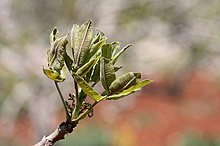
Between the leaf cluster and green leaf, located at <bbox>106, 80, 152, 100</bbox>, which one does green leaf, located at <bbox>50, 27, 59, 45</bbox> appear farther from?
green leaf, located at <bbox>106, 80, 152, 100</bbox>

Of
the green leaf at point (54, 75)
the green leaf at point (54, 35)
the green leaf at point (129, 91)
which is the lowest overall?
the green leaf at point (129, 91)

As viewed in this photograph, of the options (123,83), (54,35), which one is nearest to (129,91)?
(123,83)

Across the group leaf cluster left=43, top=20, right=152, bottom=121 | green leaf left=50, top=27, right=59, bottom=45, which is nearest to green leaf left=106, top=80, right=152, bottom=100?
leaf cluster left=43, top=20, right=152, bottom=121

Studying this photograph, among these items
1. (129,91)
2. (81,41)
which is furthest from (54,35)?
(129,91)

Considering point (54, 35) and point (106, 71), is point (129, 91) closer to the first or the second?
point (106, 71)

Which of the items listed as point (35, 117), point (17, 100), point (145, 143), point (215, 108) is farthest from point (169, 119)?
point (35, 117)

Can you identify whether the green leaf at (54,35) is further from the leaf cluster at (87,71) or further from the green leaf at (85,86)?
the green leaf at (85,86)

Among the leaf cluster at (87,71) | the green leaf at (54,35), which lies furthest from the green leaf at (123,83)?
the green leaf at (54,35)
